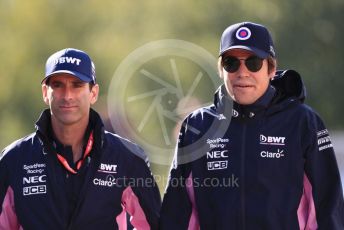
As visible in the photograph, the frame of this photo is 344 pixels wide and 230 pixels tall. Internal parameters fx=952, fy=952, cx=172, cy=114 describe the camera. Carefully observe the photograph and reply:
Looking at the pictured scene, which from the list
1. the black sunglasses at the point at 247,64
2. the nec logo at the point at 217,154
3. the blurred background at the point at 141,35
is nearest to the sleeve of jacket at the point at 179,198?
the nec logo at the point at 217,154

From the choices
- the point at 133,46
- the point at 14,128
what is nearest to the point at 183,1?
the point at 133,46

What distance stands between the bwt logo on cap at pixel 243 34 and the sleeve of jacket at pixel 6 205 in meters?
1.66

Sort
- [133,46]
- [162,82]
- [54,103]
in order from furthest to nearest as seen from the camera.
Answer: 1. [133,46]
2. [162,82]
3. [54,103]

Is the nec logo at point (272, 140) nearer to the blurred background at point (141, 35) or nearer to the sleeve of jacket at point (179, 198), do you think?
the sleeve of jacket at point (179, 198)

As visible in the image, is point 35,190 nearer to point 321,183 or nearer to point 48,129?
point 48,129

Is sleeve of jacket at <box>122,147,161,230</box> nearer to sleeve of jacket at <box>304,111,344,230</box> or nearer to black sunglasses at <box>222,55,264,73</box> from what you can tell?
black sunglasses at <box>222,55,264,73</box>

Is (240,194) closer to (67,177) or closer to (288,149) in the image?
(288,149)

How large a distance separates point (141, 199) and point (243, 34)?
122 cm

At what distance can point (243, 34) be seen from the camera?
5.67m

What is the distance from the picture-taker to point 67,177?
5.82 m

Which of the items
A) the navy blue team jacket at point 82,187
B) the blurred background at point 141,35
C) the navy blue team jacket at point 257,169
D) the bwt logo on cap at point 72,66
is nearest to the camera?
the navy blue team jacket at point 257,169

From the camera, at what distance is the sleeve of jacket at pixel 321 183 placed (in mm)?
5484

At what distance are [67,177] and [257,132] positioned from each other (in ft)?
3.91

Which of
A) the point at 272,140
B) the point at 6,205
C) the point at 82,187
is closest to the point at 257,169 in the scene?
the point at 272,140
